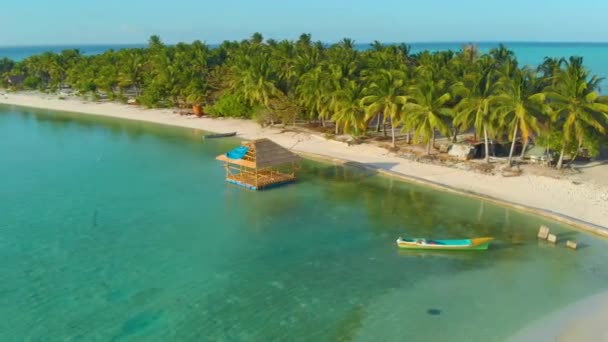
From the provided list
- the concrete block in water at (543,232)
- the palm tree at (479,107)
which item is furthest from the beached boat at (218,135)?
the concrete block in water at (543,232)

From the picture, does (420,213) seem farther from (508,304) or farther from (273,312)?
(273,312)

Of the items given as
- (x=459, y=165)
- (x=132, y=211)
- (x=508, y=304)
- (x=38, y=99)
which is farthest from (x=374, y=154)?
(x=38, y=99)

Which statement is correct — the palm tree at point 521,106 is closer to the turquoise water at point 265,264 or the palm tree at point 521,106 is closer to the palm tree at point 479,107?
the palm tree at point 479,107

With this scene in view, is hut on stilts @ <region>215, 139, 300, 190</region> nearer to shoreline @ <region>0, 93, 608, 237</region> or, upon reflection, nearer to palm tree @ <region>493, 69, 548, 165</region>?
shoreline @ <region>0, 93, 608, 237</region>

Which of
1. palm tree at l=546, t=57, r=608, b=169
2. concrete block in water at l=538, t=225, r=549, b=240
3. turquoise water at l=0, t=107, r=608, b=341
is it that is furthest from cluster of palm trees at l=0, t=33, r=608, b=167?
concrete block in water at l=538, t=225, r=549, b=240

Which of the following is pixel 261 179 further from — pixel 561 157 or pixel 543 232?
pixel 561 157

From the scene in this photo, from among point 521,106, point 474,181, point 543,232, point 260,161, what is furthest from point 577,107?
point 260,161

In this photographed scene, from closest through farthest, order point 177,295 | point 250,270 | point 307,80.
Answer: point 177,295, point 250,270, point 307,80
